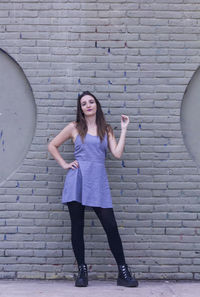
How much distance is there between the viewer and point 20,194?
4965mm

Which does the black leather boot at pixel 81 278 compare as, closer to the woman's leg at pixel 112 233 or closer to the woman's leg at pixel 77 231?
the woman's leg at pixel 77 231

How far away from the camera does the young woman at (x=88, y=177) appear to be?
4512mm

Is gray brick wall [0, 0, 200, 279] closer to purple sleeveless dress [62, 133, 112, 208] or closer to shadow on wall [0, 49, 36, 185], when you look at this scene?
shadow on wall [0, 49, 36, 185]

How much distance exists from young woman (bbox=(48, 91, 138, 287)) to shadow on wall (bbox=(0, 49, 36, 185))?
1.66 feet

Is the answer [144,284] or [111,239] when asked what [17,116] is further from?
[144,284]

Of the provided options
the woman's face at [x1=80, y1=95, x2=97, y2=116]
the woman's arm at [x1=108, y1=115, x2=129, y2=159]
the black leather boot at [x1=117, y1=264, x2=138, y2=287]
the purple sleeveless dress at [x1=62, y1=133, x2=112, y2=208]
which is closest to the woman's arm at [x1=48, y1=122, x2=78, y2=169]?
the purple sleeveless dress at [x1=62, y1=133, x2=112, y2=208]

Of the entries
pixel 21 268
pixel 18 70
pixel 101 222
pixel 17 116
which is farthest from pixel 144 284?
pixel 18 70

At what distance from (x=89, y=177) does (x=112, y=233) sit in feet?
1.94

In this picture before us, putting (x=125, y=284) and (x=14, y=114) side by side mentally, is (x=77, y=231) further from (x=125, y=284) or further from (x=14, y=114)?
(x=14, y=114)

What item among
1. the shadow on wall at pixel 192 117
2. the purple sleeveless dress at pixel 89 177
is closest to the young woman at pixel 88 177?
the purple sleeveless dress at pixel 89 177

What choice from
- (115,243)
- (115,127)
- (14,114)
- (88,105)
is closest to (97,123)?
(88,105)

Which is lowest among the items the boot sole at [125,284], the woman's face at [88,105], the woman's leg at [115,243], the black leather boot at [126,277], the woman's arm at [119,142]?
the boot sole at [125,284]

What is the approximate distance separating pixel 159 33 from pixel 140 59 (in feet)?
1.16

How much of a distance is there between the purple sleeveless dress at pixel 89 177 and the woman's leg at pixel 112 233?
78mm
